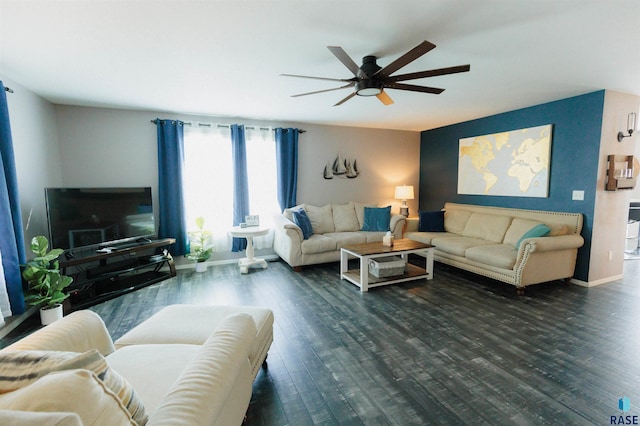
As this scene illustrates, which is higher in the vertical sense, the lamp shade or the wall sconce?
the wall sconce

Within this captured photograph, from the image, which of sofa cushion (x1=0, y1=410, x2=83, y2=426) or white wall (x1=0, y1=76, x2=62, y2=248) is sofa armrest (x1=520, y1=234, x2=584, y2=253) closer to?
sofa cushion (x1=0, y1=410, x2=83, y2=426)

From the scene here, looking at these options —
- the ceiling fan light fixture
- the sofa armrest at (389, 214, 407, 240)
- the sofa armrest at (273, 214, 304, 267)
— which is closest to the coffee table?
the sofa armrest at (273, 214, 304, 267)

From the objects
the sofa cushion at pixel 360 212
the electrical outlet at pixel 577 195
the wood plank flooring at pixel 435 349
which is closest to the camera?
the wood plank flooring at pixel 435 349

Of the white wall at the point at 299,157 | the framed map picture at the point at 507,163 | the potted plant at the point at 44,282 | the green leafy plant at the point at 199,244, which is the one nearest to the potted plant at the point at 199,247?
the green leafy plant at the point at 199,244

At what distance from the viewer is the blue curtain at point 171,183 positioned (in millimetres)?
4328

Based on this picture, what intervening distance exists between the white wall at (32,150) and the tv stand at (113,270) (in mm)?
563

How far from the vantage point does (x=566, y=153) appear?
3.83m

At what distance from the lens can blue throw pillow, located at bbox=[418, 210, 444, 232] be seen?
5078 millimetres

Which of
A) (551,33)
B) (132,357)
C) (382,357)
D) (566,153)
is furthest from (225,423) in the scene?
(566,153)

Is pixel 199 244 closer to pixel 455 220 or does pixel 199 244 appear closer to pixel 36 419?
pixel 36 419

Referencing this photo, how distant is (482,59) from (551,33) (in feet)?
1.72

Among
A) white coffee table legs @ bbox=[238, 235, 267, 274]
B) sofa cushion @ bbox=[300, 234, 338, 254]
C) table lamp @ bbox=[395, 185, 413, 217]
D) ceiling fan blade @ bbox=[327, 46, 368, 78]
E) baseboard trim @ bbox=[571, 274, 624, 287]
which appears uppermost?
ceiling fan blade @ bbox=[327, 46, 368, 78]

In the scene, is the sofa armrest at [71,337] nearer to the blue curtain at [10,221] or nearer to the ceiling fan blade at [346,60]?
the blue curtain at [10,221]

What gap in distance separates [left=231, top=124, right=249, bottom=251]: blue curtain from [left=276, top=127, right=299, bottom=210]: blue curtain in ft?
1.90
